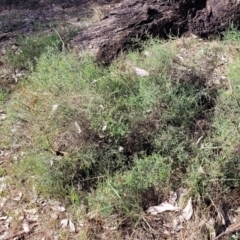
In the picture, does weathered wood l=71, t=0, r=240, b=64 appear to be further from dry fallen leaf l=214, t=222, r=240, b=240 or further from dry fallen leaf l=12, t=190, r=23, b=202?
dry fallen leaf l=214, t=222, r=240, b=240

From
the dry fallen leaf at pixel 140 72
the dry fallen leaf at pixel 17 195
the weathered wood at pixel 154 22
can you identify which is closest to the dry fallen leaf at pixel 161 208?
the dry fallen leaf at pixel 17 195

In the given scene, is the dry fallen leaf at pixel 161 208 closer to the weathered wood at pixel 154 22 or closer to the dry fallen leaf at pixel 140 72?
the dry fallen leaf at pixel 140 72

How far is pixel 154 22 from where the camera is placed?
4.51 meters

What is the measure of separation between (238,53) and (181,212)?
186 cm

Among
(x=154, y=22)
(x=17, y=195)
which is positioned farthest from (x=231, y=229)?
Answer: (x=154, y=22)

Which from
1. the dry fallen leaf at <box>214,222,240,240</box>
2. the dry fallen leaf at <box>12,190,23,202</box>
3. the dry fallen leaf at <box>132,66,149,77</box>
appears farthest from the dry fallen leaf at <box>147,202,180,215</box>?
the dry fallen leaf at <box>132,66,149,77</box>

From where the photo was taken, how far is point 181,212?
2.93 m

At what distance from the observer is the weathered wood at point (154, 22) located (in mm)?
4430

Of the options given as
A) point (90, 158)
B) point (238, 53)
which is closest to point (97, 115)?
point (90, 158)

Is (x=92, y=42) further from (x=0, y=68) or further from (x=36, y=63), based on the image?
(x=0, y=68)

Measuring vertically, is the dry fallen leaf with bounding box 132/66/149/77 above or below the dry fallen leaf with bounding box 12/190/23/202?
above

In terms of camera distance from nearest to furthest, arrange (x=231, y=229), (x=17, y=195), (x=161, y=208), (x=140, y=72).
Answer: (x=231, y=229) < (x=161, y=208) < (x=17, y=195) < (x=140, y=72)

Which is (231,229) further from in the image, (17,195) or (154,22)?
(154,22)

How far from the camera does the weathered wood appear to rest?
4430mm
